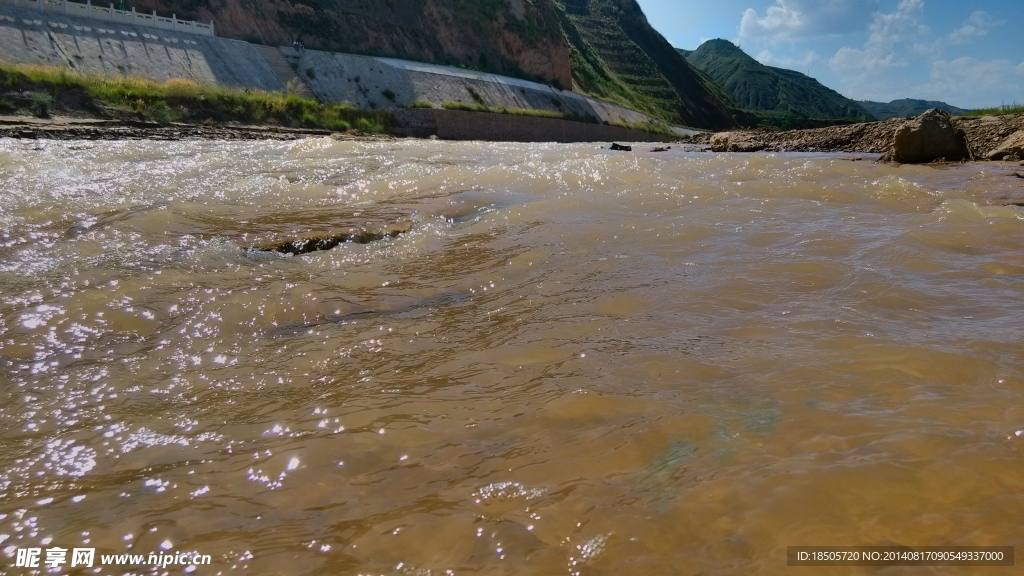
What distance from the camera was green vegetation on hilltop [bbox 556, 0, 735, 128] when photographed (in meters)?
60.5

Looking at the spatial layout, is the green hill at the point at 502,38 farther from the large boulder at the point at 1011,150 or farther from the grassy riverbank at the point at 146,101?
the large boulder at the point at 1011,150

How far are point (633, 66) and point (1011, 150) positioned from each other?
6849 centimetres

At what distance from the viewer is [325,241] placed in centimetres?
427

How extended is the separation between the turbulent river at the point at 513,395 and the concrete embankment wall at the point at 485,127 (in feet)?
80.0

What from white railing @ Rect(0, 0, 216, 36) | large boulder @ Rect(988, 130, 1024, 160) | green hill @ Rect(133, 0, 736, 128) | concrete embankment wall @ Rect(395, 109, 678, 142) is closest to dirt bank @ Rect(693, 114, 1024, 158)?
large boulder @ Rect(988, 130, 1024, 160)

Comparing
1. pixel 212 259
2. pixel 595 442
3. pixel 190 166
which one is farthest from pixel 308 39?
pixel 595 442

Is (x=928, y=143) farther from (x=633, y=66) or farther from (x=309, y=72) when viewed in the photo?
(x=633, y=66)

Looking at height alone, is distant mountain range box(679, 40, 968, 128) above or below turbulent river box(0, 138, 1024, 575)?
above

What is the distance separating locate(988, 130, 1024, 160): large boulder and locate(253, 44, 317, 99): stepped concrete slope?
935 inches

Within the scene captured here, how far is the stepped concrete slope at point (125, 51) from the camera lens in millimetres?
19234

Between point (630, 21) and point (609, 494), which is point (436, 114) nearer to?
point (609, 494)

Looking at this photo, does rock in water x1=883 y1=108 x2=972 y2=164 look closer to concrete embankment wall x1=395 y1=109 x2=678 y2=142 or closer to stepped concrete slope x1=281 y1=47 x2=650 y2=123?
concrete embankment wall x1=395 y1=109 x2=678 y2=142

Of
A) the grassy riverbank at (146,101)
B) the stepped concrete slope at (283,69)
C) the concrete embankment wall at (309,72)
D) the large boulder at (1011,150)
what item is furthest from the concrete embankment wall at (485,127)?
the large boulder at (1011,150)

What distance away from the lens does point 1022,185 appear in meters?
6.48
